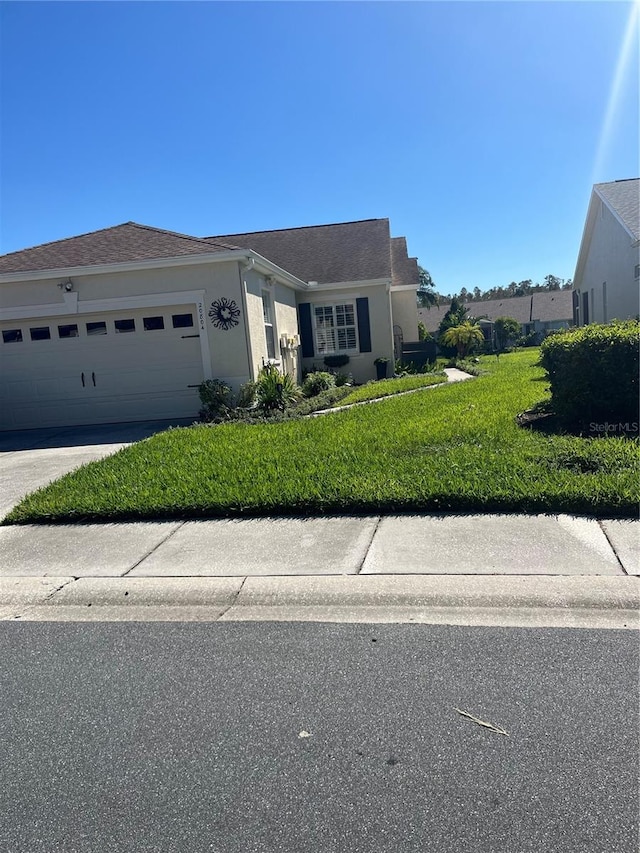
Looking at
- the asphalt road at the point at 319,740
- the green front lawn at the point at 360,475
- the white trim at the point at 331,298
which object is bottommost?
the asphalt road at the point at 319,740

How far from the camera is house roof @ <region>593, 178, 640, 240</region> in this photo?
58.3 feet

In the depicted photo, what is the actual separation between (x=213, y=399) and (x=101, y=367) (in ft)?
9.94

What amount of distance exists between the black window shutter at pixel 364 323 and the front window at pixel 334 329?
0.33 meters

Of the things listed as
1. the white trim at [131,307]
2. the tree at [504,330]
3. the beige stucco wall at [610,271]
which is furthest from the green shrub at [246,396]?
the tree at [504,330]

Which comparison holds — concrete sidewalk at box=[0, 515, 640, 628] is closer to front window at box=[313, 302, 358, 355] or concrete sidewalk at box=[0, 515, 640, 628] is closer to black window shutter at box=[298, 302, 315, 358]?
black window shutter at box=[298, 302, 315, 358]

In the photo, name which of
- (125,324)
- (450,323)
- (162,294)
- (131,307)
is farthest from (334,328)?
(450,323)

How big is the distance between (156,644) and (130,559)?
1.46 meters

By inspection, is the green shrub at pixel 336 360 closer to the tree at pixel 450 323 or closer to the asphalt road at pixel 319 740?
the tree at pixel 450 323

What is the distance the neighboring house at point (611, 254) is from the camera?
59.5ft

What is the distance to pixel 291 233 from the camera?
2347 centimetres

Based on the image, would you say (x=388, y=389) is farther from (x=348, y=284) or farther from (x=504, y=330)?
(x=504, y=330)

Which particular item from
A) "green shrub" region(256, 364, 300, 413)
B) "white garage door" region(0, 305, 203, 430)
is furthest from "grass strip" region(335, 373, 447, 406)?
"white garage door" region(0, 305, 203, 430)

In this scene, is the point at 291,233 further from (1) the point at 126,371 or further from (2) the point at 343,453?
(2) the point at 343,453

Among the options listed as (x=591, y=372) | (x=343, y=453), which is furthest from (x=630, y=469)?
(x=343, y=453)
